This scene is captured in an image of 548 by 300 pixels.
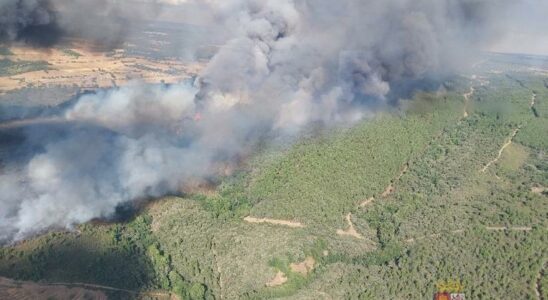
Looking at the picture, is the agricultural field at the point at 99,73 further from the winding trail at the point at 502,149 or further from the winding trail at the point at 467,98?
the winding trail at the point at 467,98

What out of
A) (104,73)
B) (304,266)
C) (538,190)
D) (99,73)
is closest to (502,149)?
(538,190)

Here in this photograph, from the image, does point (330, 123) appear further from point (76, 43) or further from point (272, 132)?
point (76, 43)

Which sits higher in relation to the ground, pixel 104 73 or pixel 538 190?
pixel 538 190

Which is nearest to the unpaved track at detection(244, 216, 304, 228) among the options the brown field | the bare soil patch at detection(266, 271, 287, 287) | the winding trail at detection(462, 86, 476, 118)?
the bare soil patch at detection(266, 271, 287, 287)

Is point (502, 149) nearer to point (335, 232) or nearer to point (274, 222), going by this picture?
point (335, 232)

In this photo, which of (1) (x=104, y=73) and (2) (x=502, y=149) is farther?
(1) (x=104, y=73)

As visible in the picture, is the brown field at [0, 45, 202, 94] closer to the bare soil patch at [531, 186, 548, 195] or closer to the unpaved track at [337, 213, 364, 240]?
the unpaved track at [337, 213, 364, 240]
